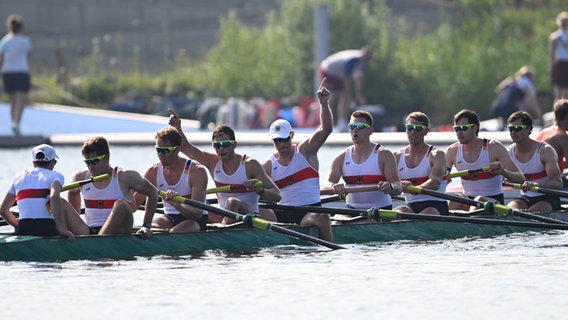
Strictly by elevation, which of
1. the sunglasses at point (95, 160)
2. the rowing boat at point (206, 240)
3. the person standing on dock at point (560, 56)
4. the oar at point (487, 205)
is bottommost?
the rowing boat at point (206, 240)

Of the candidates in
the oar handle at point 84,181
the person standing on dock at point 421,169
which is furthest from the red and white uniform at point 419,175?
the oar handle at point 84,181

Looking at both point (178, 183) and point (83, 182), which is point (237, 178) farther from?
point (83, 182)

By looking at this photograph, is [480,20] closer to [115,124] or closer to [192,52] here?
[115,124]

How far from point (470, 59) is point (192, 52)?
1376 centimetres

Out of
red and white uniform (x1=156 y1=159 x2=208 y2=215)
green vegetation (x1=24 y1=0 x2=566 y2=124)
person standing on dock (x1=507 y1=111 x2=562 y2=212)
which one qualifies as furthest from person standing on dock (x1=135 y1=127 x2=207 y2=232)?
green vegetation (x1=24 y1=0 x2=566 y2=124)

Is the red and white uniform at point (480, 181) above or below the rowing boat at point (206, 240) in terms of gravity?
above

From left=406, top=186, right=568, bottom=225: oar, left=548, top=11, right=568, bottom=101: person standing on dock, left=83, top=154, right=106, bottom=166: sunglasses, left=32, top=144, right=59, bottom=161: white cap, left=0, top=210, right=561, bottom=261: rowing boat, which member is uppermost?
left=548, top=11, right=568, bottom=101: person standing on dock

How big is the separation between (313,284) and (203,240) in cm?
187

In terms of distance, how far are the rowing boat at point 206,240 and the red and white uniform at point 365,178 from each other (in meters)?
0.41

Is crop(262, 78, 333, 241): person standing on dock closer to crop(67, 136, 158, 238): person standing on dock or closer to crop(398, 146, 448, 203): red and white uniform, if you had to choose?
crop(398, 146, 448, 203): red and white uniform

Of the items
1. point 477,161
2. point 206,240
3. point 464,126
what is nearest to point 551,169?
point 477,161

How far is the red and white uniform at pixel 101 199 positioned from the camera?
13.3 meters

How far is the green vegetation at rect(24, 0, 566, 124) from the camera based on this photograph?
32.3 m

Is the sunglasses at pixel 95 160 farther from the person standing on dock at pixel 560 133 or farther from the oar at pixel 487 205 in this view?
the person standing on dock at pixel 560 133
